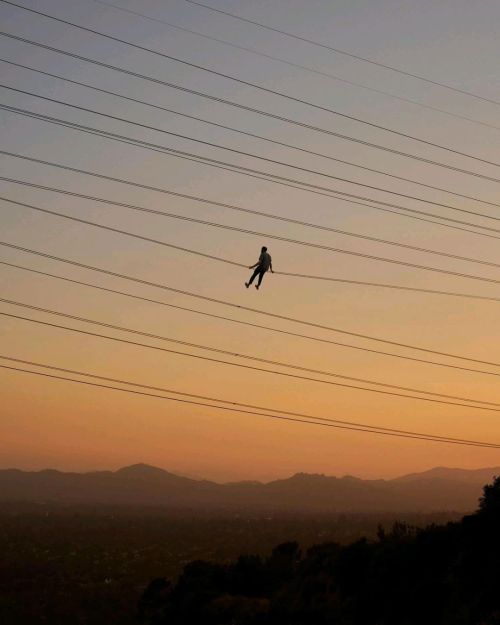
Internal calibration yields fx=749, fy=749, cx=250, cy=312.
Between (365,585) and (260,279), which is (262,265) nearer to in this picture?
(260,279)

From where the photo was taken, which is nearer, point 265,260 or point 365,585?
point 365,585

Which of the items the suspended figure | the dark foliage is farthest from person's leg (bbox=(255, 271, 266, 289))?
the dark foliage

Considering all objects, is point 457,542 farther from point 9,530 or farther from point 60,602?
point 9,530

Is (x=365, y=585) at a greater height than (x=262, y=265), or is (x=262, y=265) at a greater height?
(x=262, y=265)

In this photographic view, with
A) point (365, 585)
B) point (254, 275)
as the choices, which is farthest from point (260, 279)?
point (365, 585)

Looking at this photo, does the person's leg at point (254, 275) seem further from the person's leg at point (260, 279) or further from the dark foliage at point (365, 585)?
the dark foliage at point (365, 585)

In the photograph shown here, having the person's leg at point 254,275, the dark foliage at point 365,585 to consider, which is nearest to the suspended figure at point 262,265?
the person's leg at point 254,275

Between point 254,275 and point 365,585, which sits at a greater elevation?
point 254,275

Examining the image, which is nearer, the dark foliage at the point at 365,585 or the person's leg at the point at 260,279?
the dark foliage at the point at 365,585

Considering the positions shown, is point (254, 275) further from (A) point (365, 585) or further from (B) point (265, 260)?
(A) point (365, 585)

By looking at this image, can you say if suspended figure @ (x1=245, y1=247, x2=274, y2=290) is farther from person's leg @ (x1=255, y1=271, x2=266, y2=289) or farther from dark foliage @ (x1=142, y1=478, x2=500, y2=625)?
dark foliage @ (x1=142, y1=478, x2=500, y2=625)

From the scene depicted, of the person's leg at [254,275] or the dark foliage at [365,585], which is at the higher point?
the person's leg at [254,275]
